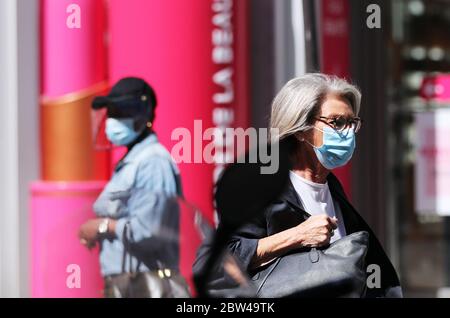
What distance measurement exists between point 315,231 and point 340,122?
0.47 meters

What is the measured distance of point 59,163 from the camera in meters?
3.96

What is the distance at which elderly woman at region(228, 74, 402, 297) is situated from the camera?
363 cm

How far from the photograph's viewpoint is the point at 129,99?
151 inches

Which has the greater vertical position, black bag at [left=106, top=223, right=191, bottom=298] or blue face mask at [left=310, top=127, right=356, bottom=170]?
blue face mask at [left=310, top=127, right=356, bottom=170]

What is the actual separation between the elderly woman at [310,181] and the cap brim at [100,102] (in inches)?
29.1

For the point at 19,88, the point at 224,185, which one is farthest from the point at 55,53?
the point at 224,185

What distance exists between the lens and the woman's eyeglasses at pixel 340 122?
3639mm

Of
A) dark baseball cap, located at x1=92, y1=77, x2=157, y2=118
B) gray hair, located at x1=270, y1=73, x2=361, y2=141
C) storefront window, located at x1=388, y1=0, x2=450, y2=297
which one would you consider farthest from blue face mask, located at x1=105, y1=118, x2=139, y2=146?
storefront window, located at x1=388, y1=0, x2=450, y2=297

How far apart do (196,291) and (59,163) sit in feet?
2.93

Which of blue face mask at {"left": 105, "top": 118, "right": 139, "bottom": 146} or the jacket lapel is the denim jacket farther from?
the jacket lapel

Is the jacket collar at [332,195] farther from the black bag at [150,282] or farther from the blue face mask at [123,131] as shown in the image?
the blue face mask at [123,131]

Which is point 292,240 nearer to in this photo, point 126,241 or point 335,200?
point 335,200

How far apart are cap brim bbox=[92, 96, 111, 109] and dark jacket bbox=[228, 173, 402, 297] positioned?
0.82 meters
